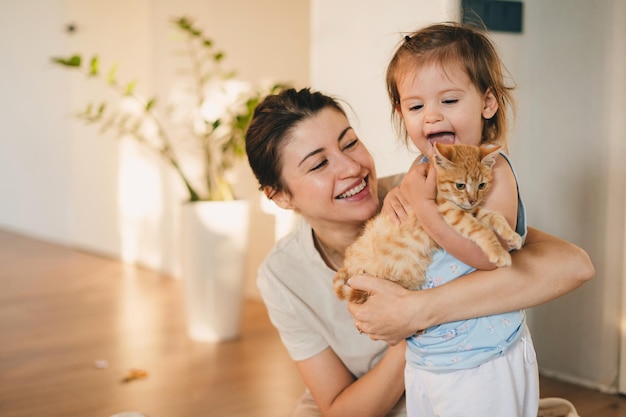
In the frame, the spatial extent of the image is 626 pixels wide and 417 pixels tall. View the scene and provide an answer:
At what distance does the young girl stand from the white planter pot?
7.02ft

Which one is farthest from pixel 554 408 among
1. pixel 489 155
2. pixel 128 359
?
pixel 128 359

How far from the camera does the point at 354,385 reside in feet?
6.88

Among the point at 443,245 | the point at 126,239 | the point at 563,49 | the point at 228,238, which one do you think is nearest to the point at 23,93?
the point at 126,239

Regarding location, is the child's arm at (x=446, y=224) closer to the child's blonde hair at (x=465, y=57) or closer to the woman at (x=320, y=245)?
the child's blonde hair at (x=465, y=57)

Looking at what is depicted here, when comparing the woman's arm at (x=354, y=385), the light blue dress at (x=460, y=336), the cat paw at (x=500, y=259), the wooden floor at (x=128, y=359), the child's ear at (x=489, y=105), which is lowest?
the wooden floor at (x=128, y=359)

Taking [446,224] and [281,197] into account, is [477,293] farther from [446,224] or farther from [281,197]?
[281,197]

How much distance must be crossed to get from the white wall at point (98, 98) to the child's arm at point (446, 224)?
2.74 m

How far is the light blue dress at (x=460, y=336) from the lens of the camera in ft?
5.60

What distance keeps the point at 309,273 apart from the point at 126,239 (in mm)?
3912

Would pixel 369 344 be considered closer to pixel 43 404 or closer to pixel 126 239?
pixel 43 404

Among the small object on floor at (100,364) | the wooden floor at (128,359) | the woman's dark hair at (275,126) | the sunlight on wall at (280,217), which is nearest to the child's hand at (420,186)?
the woman's dark hair at (275,126)

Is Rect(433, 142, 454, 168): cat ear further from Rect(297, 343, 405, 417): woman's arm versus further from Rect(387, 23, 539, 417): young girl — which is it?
Rect(297, 343, 405, 417): woman's arm

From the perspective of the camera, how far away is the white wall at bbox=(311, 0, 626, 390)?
106 inches

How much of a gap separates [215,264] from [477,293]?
242 cm
